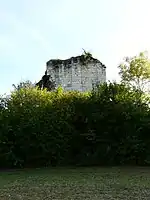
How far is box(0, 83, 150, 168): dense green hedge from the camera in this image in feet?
61.5

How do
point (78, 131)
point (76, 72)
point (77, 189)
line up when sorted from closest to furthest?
point (77, 189)
point (78, 131)
point (76, 72)

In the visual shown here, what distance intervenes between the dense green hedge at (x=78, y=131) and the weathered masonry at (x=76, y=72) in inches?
467

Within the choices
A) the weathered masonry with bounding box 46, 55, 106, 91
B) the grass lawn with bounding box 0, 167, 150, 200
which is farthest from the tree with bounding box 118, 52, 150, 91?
the grass lawn with bounding box 0, 167, 150, 200

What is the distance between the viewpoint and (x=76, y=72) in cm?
3206

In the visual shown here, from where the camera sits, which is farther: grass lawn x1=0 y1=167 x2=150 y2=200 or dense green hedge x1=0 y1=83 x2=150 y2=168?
dense green hedge x1=0 y1=83 x2=150 y2=168

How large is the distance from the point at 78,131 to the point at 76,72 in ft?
42.7

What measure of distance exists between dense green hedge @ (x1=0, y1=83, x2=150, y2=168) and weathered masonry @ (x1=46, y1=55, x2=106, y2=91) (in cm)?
1187

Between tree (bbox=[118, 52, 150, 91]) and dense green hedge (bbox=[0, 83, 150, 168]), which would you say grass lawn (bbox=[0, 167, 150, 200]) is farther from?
tree (bbox=[118, 52, 150, 91])

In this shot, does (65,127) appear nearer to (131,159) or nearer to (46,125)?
(46,125)

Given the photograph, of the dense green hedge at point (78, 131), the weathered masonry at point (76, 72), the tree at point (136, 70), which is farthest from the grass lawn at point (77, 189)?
the tree at point (136, 70)

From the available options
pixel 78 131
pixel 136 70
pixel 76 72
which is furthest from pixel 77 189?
pixel 136 70

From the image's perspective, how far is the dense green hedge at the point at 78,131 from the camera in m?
18.8

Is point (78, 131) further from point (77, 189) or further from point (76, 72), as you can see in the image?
point (76, 72)

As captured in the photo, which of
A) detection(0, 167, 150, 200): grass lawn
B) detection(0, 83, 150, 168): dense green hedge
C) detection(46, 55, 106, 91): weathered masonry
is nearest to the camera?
detection(0, 167, 150, 200): grass lawn
